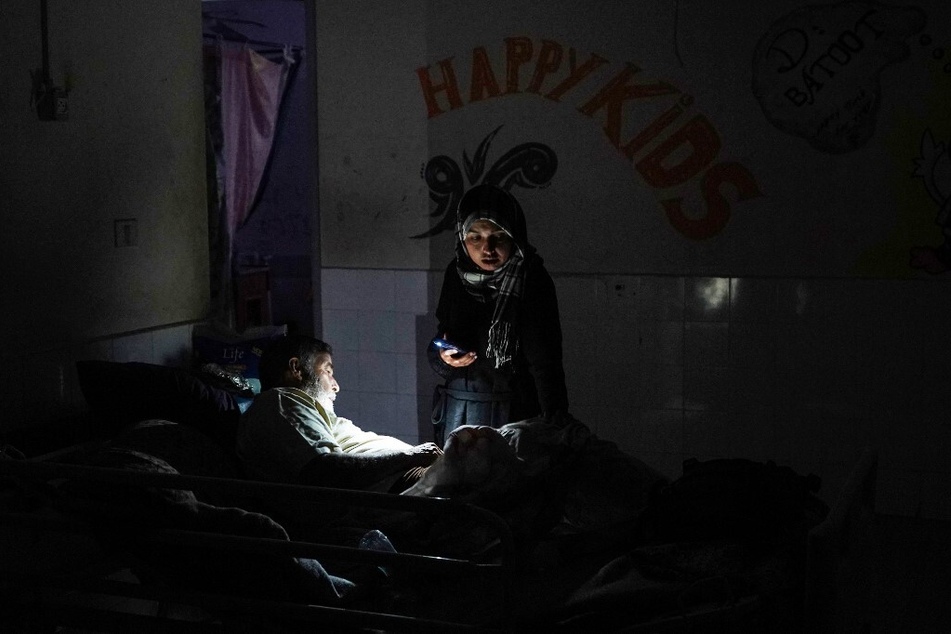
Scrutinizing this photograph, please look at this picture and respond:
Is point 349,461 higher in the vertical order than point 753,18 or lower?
lower

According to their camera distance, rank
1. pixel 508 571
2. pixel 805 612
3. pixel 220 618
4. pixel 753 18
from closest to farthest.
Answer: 1. pixel 508 571
2. pixel 805 612
3. pixel 220 618
4. pixel 753 18

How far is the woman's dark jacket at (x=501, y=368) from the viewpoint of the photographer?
3963 millimetres

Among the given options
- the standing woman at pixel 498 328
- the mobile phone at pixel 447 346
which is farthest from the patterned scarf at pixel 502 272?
the mobile phone at pixel 447 346

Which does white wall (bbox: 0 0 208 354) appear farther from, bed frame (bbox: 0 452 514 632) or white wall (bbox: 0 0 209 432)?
bed frame (bbox: 0 452 514 632)

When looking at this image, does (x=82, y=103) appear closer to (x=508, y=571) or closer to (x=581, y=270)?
(x=581, y=270)

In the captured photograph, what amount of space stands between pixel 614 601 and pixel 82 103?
3156mm

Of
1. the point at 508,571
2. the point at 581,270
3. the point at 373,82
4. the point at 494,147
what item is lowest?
the point at 508,571

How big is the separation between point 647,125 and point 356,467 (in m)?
2.57

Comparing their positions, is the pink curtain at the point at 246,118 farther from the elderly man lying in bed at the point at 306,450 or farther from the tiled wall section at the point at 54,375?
the elderly man lying in bed at the point at 306,450

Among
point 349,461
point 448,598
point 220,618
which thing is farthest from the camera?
point 349,461

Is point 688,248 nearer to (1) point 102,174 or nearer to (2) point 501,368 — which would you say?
(2) point 501,368

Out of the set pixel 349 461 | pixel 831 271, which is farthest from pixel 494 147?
pixel 349 461

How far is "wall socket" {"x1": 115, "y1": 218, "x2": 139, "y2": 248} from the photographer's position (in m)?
4.79

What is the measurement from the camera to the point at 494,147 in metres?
5.54
